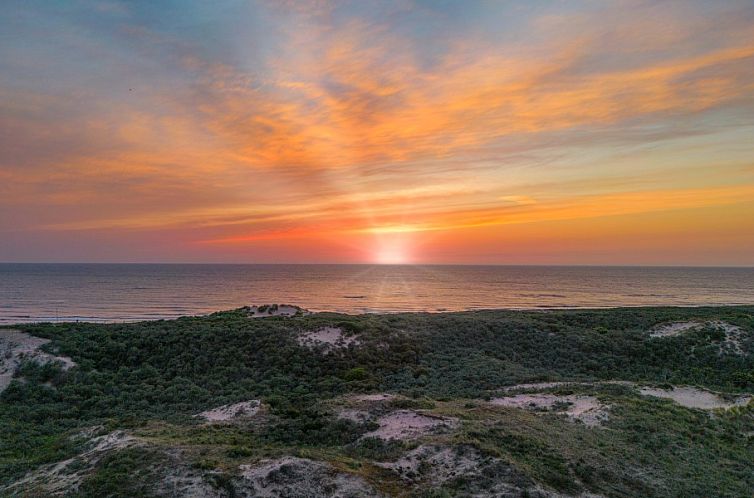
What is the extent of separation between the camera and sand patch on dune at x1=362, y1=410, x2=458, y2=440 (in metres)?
16.9

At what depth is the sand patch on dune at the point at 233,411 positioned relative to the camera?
20031 millimetres

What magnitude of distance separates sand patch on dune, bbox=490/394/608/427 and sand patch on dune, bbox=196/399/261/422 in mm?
12339

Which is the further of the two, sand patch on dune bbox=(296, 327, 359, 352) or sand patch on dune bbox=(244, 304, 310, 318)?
sand patch on dune bbox=(244, 304, 310, 318)

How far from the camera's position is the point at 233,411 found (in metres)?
20.7

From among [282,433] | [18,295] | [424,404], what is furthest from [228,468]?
[18,295]

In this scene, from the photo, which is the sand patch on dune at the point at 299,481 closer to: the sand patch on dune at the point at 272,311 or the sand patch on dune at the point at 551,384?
the sand patch on dune at the point at 551,384

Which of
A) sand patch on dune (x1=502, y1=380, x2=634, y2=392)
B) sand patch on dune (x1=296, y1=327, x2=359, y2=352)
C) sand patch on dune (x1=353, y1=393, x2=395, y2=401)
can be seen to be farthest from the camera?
sand patch on dune (x1=296, y1=327, x2=359, y2=352)

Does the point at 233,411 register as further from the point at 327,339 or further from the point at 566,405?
the point at 566,405

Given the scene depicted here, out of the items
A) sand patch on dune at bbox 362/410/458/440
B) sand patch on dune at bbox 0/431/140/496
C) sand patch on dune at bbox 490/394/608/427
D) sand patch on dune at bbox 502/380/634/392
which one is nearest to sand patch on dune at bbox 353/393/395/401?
sand patch on dune at bbox 362/410/458/440

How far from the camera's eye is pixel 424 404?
20.5 m

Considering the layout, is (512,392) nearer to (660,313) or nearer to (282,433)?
(282,433)

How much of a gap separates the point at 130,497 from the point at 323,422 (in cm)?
798

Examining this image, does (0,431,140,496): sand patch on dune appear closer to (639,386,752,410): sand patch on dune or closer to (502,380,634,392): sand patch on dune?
(502,380,634,392): sand patch on dune

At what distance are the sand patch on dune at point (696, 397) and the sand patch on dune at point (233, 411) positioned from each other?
72.8ft
